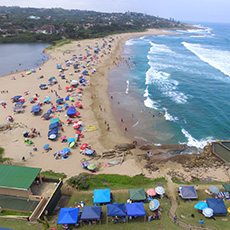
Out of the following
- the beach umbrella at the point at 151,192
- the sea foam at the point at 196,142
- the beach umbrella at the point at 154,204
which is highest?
the beach umbrella at the point at 154,204

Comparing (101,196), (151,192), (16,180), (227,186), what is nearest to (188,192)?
(151,192)

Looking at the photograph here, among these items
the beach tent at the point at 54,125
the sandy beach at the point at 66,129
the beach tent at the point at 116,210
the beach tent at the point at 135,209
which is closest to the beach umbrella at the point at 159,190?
the beach tent at the point at 135,209

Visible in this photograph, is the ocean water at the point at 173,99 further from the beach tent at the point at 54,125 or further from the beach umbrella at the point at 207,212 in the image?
the beach umbrella at the point at 207,212

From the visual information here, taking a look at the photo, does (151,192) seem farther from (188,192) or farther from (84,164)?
(84,164)

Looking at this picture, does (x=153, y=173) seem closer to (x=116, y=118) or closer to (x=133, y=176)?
(x=133, y=176)

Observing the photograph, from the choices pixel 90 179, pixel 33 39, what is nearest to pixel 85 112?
pixel 90 179

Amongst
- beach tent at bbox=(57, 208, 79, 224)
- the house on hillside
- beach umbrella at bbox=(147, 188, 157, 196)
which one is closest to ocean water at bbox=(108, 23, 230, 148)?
beach umbrella at bbox=(147, 188, 157, 196)
